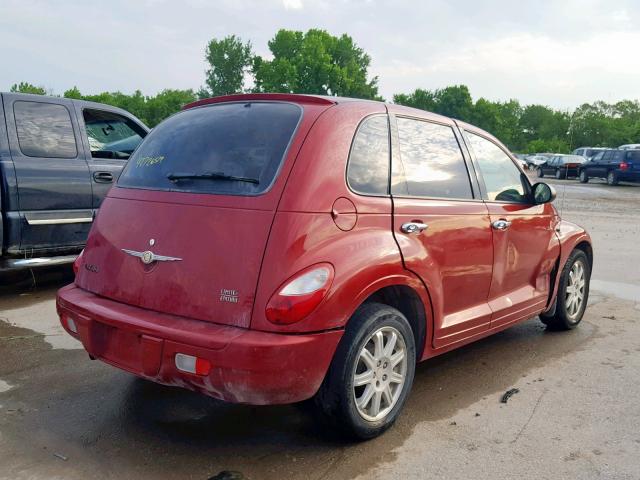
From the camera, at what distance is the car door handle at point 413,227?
10.9ft

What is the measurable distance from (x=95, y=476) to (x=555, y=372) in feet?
10.0

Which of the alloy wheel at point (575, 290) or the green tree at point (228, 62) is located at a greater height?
the green tree at point (228, 62)

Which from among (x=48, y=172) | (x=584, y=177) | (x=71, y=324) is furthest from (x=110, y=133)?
(x=584, y=177)

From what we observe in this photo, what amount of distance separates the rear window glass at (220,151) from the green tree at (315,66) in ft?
254

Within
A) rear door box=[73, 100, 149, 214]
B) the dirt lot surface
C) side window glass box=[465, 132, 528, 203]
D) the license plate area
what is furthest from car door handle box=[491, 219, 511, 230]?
rear door box=[73, 100, 149, 214]

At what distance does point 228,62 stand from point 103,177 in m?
96.7

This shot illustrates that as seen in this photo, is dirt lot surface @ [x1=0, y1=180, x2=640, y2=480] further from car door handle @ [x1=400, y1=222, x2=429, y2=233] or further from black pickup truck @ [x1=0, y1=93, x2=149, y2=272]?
black pickup truck @ [x1=0, y1=93, x2=149, y2=272]

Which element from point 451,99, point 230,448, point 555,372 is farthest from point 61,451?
point 451,99

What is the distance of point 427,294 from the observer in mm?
3422

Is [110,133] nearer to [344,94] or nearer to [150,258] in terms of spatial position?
[150,258]

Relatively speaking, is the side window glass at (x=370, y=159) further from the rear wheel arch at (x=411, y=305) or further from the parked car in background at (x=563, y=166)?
the parked car in background at (x=563, y=166)

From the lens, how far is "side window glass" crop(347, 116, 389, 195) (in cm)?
320

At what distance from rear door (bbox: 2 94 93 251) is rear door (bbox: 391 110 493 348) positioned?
3.83m

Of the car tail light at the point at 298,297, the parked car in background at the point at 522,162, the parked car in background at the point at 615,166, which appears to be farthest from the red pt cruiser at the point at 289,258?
the parked car in background at the point at 615,166
